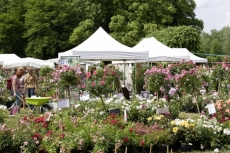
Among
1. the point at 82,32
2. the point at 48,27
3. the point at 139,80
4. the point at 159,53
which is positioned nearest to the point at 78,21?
the point at 48,27

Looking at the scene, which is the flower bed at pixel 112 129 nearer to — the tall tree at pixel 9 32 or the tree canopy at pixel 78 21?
the tree canopy at pixel 78 21

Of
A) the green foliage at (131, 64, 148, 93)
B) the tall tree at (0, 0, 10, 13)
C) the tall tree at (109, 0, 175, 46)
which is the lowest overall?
the green foliage at (131, 64, 148, 93)

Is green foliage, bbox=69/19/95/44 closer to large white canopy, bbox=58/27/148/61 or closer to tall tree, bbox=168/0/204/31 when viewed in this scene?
tall tree, bbox=168/0/204/31

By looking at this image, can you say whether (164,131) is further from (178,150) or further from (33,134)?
(33,134)

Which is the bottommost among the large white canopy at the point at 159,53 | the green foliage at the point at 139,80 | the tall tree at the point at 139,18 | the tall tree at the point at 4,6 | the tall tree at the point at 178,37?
the green foliage at the point at 139,80

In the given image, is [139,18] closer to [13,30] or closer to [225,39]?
[13,30]

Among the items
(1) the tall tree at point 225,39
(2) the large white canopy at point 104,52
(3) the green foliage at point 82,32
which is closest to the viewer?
(2) the large white canopy at point 104,52

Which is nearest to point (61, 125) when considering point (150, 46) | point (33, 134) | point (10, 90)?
point (33, 134)

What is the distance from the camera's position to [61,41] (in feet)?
131

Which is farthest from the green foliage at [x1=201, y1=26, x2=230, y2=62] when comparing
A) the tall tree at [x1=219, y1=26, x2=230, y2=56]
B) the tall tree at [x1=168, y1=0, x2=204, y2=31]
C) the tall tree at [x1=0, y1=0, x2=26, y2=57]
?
the tall tree at [x1=0, y1=0, x2=26, y2=57]

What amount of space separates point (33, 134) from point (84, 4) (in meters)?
33.7

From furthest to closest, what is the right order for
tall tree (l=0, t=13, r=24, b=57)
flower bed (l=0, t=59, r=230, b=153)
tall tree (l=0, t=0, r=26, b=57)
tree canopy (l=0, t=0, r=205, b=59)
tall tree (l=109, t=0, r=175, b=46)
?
tall tree (l=0, t=0, r=26, b=57)
tall tree (l=0, t=13, r=24, b=57)
tree canopy (l=0, t=0, r=205, b=59)
tall tree (l=109, t=0, r=175, b=46)
flower bed (l=0, t=59, r=230, b=153)

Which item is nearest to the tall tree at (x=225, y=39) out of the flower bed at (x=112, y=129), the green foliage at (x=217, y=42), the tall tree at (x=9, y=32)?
the green foliage at (x=217, y=42)

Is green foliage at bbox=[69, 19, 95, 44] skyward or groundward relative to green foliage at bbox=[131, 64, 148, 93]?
skyward
